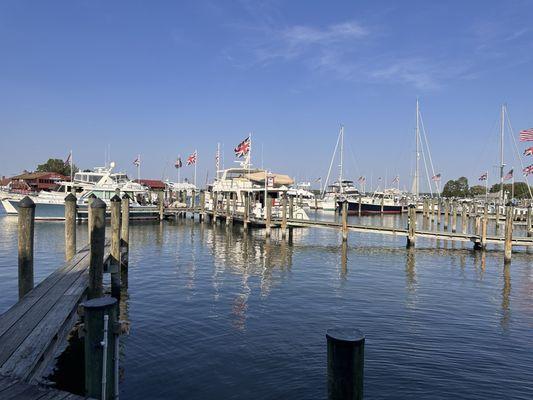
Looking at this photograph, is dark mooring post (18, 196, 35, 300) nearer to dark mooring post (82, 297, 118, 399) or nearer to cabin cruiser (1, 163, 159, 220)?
A: dark mooring post (82, 297, 118, 399)

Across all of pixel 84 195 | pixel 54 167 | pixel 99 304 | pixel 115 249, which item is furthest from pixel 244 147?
pixel 54 167

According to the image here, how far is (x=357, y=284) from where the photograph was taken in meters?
17.8

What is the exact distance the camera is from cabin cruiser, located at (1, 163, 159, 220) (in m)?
42.8

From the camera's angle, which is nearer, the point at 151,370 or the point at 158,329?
the point at 151,370

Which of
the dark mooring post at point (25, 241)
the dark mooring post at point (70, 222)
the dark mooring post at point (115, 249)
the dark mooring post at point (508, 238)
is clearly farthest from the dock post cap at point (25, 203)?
the dark mooring post at point (508, 238)

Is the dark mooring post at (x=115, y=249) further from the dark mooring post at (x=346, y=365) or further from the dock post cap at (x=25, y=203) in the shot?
the dark mooring post at (x=346, y=365)

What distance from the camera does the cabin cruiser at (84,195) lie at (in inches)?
1684

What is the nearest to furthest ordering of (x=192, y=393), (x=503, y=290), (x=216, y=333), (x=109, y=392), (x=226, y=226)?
(x=109, y=392), (x=192, y=393), (x=216, y=333), (x=503, y=290), (x=226, y=226)

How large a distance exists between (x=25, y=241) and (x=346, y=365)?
8.19m

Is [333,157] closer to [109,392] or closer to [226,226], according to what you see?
[226,226]

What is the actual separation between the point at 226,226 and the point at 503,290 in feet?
93.7

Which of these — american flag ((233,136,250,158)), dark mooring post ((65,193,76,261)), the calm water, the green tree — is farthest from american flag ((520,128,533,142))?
the green tree

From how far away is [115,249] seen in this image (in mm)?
14672

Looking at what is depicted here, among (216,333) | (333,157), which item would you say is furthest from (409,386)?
(333,157)
